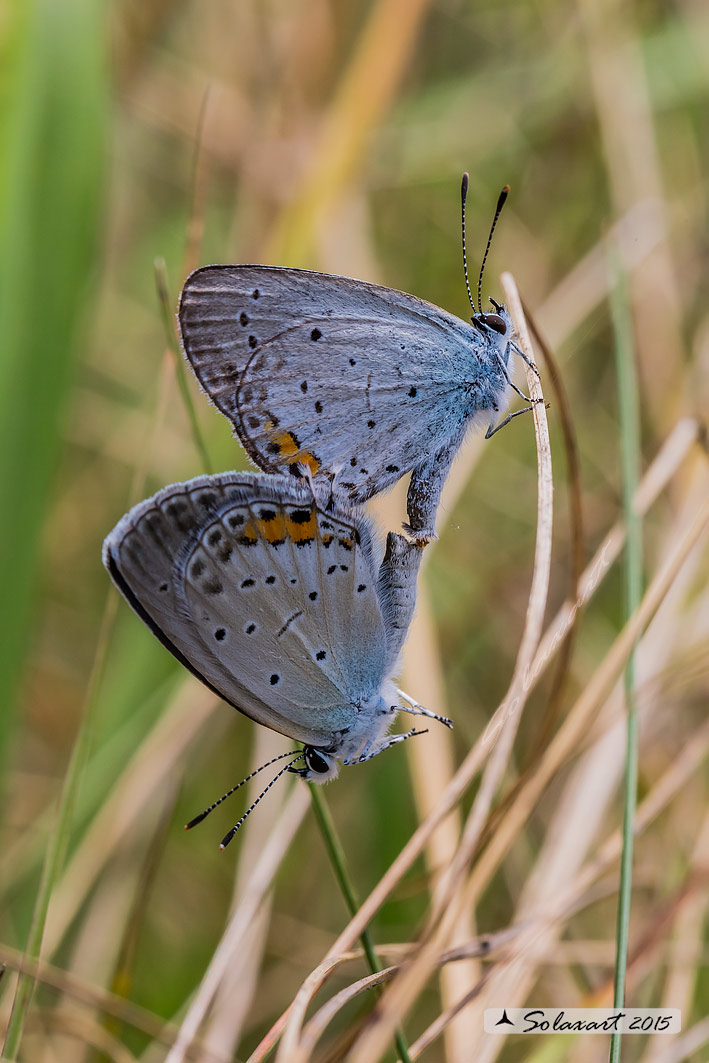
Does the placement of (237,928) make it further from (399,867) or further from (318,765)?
(399,867)

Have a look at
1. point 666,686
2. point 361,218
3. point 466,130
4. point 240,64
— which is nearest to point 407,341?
point 666,686

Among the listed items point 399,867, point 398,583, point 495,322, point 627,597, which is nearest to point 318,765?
point 398,583

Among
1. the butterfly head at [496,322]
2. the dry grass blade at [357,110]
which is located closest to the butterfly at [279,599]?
the butterfly head at [496,322]

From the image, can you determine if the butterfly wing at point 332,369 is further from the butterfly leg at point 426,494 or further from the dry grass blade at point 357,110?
the dry grass blade at point 357,110

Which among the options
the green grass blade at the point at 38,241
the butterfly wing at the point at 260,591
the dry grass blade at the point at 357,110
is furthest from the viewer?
the dry grass blade at the point at 357,110

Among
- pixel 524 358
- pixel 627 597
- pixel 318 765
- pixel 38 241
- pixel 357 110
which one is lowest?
pixel 318 765

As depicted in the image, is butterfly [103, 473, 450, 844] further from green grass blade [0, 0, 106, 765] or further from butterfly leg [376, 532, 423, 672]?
green grass blade [0, 0, 106, 765]

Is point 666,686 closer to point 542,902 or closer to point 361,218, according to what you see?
point 542,902
